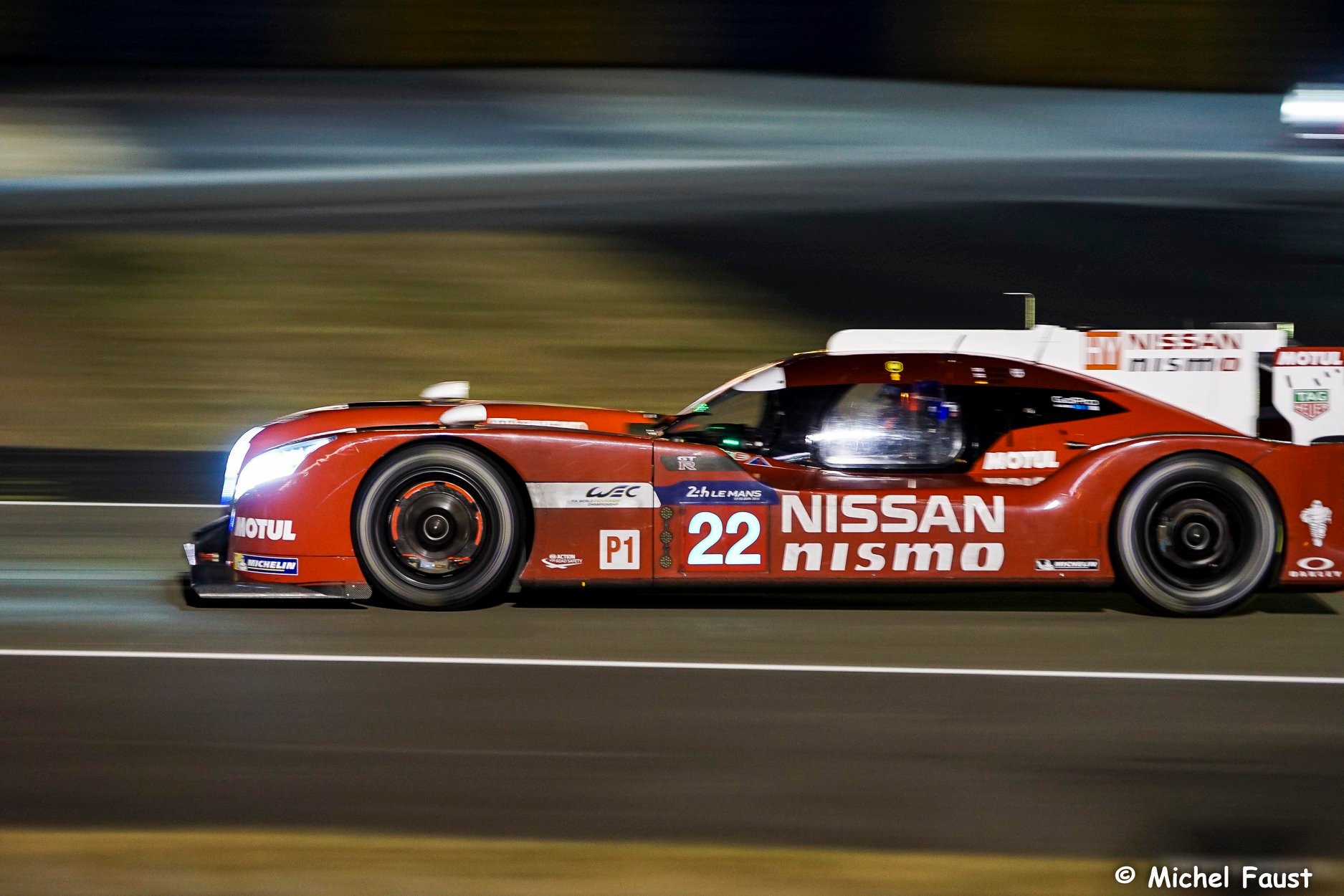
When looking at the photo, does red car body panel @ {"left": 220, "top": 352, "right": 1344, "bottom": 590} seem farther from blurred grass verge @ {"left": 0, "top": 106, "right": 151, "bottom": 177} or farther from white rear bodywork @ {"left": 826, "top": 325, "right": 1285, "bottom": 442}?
blurred grass verge @ {"left": 0, "top": 106, "right": 151, "bottom": 177}

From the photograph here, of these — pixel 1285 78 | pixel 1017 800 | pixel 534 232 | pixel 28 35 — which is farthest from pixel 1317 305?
pixel 28 35

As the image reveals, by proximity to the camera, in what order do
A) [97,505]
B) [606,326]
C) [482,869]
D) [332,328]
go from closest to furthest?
1. [482,869]
2. [97,505]
3. [332,328]
4. [606,326]

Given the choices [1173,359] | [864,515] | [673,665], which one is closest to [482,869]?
[673,665]

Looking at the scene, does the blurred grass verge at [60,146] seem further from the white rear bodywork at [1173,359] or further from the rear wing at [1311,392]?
the rear wing at [1311,392]

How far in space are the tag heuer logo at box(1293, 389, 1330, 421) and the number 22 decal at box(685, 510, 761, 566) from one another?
2.42 meters

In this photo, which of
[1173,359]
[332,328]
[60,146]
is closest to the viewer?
[1173,359]

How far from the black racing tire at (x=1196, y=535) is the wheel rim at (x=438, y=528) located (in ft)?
8.72

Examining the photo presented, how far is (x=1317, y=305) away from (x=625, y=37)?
1222 cm

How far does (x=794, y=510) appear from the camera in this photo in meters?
6.42

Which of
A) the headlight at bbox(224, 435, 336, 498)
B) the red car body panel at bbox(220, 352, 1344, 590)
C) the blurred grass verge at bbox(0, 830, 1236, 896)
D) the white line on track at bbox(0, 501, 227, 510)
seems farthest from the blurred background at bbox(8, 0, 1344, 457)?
the blurred grass verge at bbox(0, 830, 1236, 896)

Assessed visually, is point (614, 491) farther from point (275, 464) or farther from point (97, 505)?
point (97, 505)

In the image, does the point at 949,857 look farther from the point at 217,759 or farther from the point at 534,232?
the point at 534,232

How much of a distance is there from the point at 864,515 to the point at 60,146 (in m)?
16.8

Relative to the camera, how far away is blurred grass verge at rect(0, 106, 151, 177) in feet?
63.6
